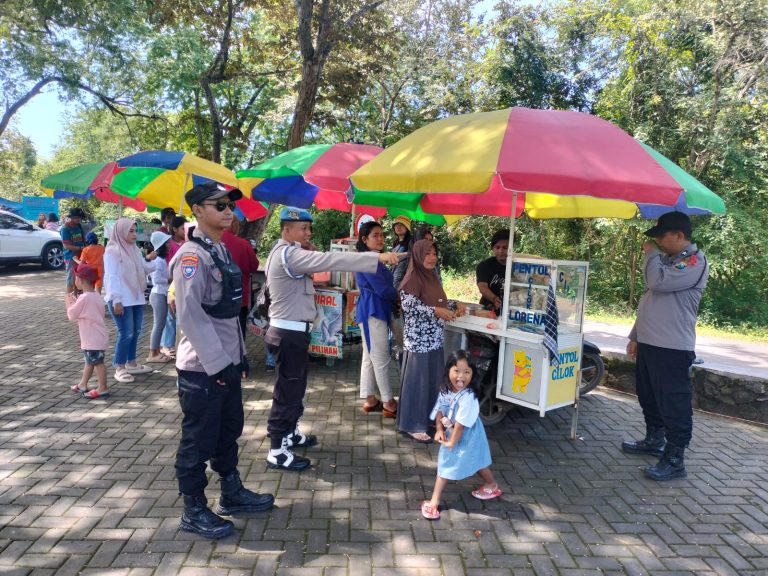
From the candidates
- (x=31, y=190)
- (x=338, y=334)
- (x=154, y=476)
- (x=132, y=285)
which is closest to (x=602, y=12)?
(x=338, y=334)

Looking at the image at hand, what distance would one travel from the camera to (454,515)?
3.18m

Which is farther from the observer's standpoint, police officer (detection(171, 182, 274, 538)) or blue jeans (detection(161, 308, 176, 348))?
blue jeans (detection(161, 308, 176, 348))

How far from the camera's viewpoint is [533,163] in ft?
10.1

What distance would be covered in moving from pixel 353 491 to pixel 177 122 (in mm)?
18568

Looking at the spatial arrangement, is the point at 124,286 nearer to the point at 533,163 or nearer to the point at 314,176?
the point at 314,176

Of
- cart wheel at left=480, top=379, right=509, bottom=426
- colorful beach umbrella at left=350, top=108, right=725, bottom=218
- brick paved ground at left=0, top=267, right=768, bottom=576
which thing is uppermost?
colorful beach umbrella at left=350, top=108, right=725, bottom=218

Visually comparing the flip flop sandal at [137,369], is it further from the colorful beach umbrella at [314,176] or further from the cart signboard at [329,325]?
the colorful beach umbrella at [314,176]

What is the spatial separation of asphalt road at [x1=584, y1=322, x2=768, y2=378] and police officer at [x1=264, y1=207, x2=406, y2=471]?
4137mm

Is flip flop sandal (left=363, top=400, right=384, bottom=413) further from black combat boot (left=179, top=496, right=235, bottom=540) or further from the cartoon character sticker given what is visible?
black combat boot (left=179, top=496, right=235, bottom=540)

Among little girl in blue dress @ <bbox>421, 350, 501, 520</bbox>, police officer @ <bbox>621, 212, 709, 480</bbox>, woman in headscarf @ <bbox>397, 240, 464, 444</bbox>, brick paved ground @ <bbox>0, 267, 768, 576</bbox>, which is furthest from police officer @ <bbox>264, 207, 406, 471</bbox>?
police officer @ <bbox>621, 212, 709, 480</bbox>

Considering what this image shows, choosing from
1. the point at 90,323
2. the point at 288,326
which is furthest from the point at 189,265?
the point at 90,323

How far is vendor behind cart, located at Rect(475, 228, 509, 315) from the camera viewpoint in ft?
16.4

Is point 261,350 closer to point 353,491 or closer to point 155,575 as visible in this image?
point 353,491

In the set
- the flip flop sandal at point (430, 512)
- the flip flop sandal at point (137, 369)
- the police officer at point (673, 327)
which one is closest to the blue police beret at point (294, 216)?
the flip flop sandal at point (430, 512)
